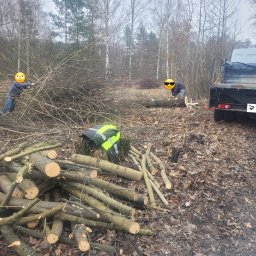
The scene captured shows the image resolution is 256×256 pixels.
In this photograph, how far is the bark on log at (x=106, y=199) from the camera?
374 cm

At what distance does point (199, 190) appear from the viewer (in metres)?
4.79

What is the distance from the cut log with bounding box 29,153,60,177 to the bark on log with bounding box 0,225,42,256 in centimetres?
74

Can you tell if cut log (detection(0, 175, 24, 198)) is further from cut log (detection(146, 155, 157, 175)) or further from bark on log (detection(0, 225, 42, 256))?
cut log (detection(146, 155, 157, 175))

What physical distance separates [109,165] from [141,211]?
2.99 ft

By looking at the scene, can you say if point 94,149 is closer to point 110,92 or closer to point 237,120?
point 110,92

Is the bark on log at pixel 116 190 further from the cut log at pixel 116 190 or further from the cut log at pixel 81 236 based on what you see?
the cut log at pixel 81 236

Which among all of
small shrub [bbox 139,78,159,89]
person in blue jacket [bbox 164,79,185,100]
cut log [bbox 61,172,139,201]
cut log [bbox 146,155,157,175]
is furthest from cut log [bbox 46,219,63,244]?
small shrub [bbox 139,78,159,89]

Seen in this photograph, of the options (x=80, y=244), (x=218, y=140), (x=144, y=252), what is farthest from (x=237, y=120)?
(x=80, y=244)

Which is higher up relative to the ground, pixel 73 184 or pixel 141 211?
pixel 73 184

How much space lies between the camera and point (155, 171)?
17.5 feet

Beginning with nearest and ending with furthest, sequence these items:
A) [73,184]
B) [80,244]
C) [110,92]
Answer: [80,244] < [73,184] < [110,92]

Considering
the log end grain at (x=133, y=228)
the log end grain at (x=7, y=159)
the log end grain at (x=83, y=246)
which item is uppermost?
the log end grain at (x=7, y=159)

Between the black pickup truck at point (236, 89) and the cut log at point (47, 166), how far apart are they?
5.12 meters

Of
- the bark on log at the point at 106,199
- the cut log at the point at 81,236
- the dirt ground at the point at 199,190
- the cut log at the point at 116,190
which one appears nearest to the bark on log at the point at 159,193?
the dirt ground at the point at 199,190
